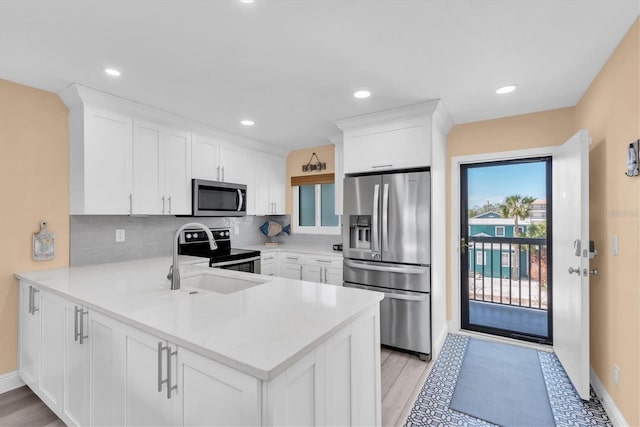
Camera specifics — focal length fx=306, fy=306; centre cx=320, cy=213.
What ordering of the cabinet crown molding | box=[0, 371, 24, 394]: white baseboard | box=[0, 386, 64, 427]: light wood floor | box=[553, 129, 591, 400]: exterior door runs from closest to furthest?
1. box=[0, 386, 64, 427]: light wood floor
2. box=[553, 129, 591, 400]: exterior door
3. box=[0, 371, 24, 394]: white baseboard
4. the cabinet crown molding

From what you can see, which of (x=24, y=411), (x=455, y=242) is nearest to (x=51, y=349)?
(x=24, y=411)

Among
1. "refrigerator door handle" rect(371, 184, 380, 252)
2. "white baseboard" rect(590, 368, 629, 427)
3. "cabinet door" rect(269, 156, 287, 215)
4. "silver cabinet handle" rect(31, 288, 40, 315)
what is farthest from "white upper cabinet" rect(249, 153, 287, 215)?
"white baseboard" rect(590, 368, 629, 427)

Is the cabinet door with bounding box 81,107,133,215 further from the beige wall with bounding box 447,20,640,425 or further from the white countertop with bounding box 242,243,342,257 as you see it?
the beige wall with bounding box 447,20,640,425

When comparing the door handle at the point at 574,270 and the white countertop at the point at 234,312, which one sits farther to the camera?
the door handle at the point at 574,270

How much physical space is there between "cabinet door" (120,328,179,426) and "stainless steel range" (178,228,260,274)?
1801mm

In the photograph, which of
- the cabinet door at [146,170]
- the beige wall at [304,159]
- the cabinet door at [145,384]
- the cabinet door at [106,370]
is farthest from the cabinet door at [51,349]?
the beige wall at [304,159]

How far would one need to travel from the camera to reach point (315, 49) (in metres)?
1.89

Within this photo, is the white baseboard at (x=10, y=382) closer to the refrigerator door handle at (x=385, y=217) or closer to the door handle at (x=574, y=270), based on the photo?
the refrigerator door handle at (x=385, y=217)

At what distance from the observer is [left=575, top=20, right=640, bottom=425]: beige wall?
1.70 m

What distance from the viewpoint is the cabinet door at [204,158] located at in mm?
3326

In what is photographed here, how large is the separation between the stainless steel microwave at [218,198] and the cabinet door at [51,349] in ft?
4.87

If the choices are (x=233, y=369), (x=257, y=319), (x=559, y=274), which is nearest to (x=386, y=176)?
(x=559, y=274)

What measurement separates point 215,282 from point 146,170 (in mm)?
1387

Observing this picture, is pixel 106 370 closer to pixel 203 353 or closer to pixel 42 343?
pixel 203 353
